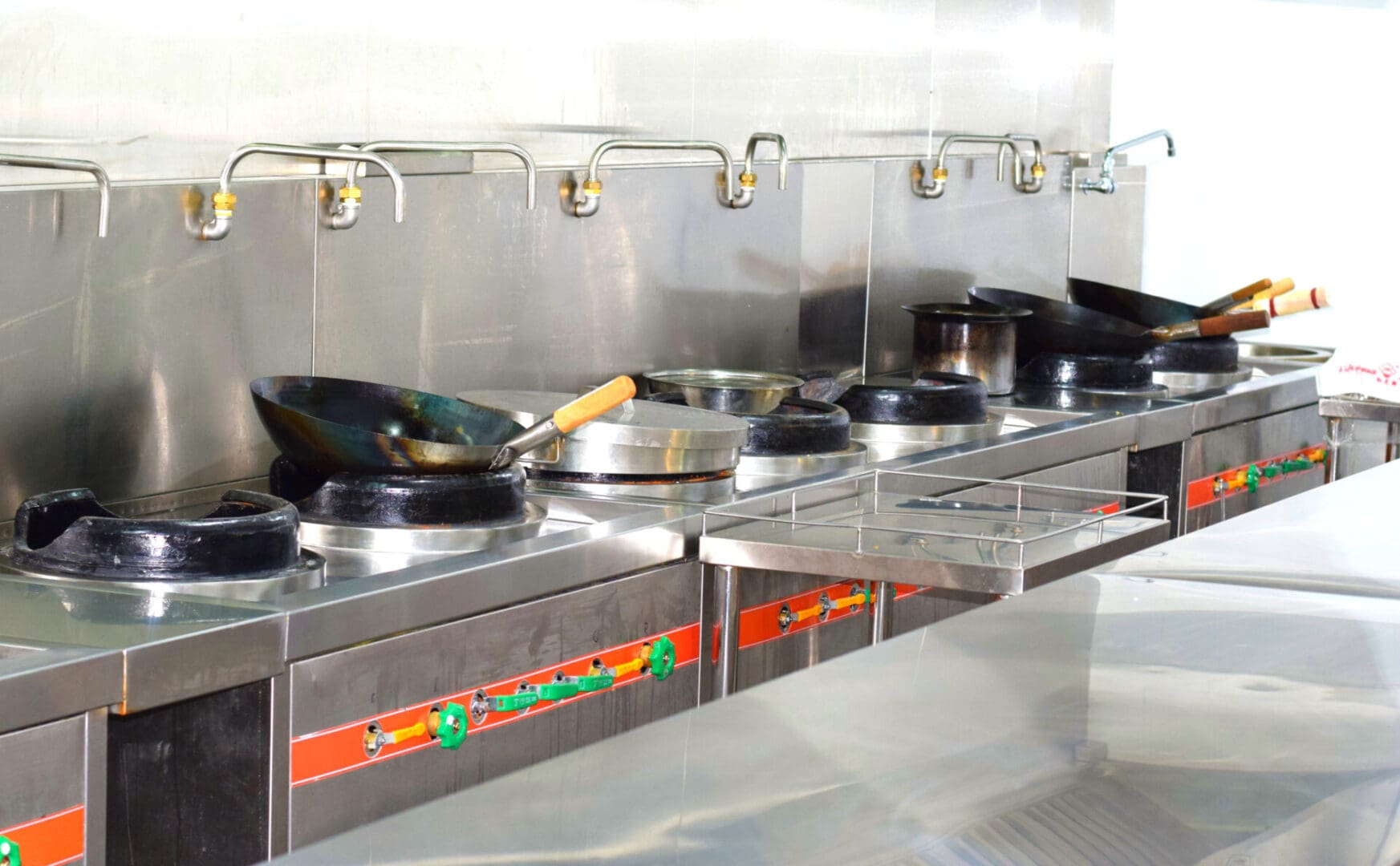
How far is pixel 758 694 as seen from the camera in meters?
1.16

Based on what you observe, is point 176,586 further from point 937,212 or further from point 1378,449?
point 1378,449

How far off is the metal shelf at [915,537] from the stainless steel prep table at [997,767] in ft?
2.69

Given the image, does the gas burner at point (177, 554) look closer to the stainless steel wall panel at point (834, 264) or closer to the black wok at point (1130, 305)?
the stainless steel wall panel at point (834, 264)

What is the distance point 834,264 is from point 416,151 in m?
1.33

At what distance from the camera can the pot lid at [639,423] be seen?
2.59 metres

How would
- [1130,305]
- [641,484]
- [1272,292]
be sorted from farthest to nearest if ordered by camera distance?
[1130,305] < [1272,292] < [641,484]

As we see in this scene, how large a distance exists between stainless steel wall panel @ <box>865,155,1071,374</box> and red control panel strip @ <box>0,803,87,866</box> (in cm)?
264

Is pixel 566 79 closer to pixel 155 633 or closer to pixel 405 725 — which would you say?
pixel 405 725

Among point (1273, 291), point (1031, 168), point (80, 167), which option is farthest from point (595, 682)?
point (1031, 168)

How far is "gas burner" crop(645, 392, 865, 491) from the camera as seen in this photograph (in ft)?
9.48

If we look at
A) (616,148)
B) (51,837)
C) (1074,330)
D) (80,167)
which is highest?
(616,148)

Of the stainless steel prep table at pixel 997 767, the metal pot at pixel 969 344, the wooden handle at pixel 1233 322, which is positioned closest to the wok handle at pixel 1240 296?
the wooden handle at pixel 1233 322

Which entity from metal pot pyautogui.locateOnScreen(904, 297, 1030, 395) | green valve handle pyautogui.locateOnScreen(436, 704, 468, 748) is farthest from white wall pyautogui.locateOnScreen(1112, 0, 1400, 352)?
green valve handle pyautogui.locateOnScreen(436, 704, 468, 748)

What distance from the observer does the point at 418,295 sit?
2879 millimetres
